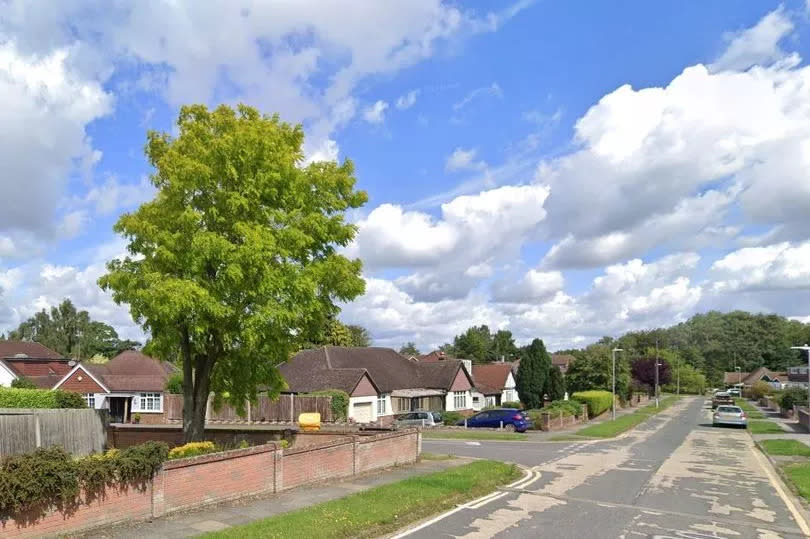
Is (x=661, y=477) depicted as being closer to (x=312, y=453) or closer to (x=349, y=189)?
(x=312, y=453)

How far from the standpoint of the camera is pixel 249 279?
17609 mm

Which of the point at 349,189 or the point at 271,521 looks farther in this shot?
the point at 349,189

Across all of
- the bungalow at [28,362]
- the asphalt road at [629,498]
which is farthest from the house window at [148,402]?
the asphalt road at [629,498]

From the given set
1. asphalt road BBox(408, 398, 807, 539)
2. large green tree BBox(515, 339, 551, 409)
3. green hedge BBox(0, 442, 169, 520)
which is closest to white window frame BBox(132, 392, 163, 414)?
asphalt road BBox(408, 398, 807, 539)

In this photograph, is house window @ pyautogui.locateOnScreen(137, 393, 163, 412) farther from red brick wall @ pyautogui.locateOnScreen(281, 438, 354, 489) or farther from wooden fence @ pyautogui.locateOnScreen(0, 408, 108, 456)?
red brick wall @ pyautogui.locateOnScreen(281, 438, 354, 489)

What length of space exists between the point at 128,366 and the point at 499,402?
36022 millimetres

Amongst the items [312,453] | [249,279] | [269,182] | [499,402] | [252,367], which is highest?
[269,182]

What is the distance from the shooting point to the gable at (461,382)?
56.5 m

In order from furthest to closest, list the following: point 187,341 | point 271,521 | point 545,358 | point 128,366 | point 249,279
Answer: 1. point 545,358
2. point 128,366
3. point 187,341
4. point 249,279
5. point 271,521

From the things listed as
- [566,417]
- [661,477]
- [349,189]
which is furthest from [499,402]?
[349,189]

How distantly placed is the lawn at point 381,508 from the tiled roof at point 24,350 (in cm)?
5792

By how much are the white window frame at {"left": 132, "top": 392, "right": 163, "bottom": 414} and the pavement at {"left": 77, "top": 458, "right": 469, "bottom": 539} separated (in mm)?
34133

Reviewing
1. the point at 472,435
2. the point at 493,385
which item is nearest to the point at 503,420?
the point at 472,435

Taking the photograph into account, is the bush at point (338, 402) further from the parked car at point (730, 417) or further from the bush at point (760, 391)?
the bush at point (760, 391)
